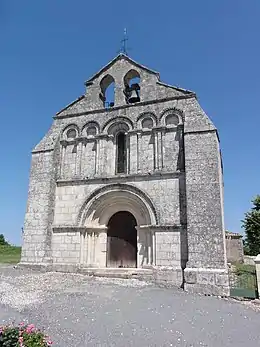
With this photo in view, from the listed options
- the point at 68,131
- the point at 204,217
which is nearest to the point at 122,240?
the point at 204,217

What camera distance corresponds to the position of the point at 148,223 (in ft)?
35.7

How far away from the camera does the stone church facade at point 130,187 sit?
991 centimetres

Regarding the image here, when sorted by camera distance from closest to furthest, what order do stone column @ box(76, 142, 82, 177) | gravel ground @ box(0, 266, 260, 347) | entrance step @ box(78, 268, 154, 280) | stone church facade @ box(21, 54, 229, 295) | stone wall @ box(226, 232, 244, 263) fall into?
gravel ground @ box(0, 266, 260, 347), stone church facade @ box(21, 54, 229, 295), entrance step @ box(78, 268, 154, 280), stone column @ box(76, 142, 82, 177), stone wall @ box(226, 232, 244, 263)

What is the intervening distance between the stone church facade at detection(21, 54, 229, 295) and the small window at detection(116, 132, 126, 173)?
0.05 meters

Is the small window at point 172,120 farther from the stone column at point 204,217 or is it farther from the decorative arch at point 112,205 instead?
the decorative arch at point 112,205

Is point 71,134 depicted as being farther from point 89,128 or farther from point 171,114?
point 171,114

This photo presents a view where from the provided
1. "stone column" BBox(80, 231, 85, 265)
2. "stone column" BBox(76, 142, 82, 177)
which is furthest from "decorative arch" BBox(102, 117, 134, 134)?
"stone column" BBox(80, 231, 85, 265)

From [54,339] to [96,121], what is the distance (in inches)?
390

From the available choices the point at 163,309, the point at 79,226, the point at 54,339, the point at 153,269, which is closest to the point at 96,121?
the point at 79,226

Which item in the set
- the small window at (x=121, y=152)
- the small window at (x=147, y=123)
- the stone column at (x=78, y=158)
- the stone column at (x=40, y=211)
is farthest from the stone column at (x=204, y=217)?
the stone column at (x=40, y=211)

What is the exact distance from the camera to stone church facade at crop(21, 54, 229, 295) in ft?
32.5

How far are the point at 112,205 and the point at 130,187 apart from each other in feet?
4.26

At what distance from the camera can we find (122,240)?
40.0 feet

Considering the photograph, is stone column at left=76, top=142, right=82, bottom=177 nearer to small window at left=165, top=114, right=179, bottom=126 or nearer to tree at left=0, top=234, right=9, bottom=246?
small window at left=165, top=114, right=179, bottom=126
